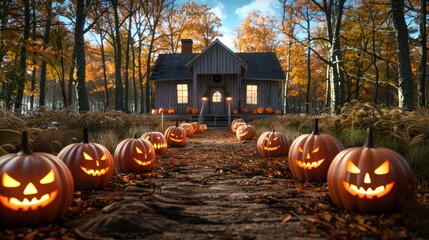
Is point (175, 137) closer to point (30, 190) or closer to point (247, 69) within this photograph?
point (30, 190)

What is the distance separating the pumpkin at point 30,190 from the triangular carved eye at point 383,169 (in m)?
2.89

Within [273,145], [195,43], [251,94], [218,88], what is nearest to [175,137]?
[273,145]

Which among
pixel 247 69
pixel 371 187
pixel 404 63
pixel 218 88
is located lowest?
pixel 371 187

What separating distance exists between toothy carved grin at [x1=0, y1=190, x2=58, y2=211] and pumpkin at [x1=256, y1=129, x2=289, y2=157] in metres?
4.72

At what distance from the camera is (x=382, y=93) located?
35562 mm

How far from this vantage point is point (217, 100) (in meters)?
23.1

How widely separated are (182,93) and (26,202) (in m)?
21.9

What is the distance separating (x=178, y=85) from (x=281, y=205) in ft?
71.4

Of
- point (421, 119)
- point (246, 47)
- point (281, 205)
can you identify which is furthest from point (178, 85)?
point (281, 205)

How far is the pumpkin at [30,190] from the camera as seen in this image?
2.36 m

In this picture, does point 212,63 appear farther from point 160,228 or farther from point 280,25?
point 160,228

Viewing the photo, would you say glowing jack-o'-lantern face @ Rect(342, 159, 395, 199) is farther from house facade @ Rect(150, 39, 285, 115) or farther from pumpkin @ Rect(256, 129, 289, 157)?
house facade @ Rect(150, 39, 285, 115)

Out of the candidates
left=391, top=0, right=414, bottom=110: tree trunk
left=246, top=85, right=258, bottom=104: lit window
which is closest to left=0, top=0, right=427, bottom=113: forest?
left=391, top=0, right=414, bottom=110: tree trunk

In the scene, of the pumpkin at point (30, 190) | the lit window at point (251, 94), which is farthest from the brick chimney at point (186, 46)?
the pumpkin at point (30, 190)
